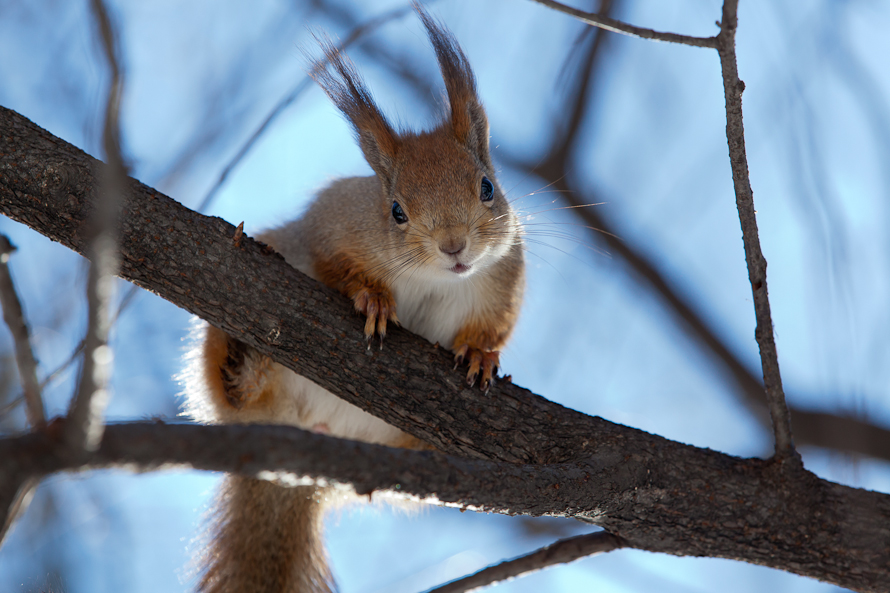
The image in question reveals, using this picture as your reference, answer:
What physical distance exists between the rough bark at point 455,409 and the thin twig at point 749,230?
0.67 ft

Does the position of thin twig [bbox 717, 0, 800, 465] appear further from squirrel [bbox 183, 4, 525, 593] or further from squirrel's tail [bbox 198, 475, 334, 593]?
squirrel's tail [bbox 198, 475, 334, 593]

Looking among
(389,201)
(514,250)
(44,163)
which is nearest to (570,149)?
(514,250)

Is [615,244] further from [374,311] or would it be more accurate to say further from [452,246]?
[374,311]

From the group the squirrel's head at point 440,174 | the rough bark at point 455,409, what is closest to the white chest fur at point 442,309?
the squirrel's head at point 440,174

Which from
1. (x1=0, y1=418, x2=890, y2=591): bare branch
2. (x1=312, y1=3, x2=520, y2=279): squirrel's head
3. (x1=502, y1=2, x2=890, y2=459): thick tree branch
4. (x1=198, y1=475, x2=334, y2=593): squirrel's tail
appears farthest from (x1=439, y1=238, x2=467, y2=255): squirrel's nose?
(x1=502, y1=2, x2=890, y2=459): thick tree branch

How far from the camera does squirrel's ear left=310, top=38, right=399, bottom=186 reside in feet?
9.39

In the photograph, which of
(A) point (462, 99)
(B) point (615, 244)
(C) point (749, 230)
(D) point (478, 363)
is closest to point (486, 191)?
(A) point (462, 99)

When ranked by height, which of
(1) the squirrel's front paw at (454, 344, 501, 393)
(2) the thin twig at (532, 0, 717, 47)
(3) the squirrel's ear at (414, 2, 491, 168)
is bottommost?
(1) the squirrel's front paw at (454, 344, 501, 393)

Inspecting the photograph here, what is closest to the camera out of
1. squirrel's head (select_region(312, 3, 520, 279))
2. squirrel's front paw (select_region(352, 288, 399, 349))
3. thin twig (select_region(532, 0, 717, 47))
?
thin twig (select_region(532, 0, 717, 47))

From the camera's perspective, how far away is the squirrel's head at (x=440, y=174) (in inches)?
112

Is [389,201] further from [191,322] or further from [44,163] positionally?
[44,163]

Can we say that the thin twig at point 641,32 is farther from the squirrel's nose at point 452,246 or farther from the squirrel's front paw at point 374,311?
the squirrel's front paw at point 374,311

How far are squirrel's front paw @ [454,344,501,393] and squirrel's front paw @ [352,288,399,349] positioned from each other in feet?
0.92

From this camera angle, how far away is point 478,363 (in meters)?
2.67
